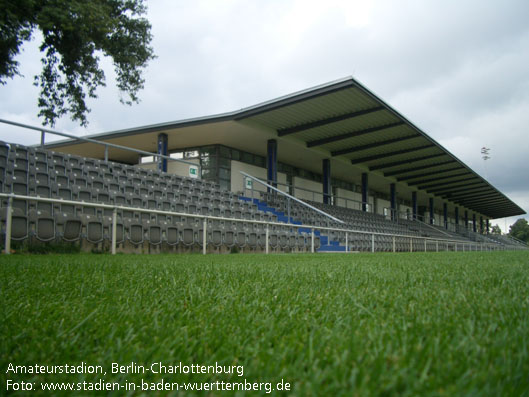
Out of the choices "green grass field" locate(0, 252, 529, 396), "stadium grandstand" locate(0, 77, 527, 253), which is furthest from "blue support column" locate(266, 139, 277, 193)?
"green grass field" locate(0, 252, 529, 396)

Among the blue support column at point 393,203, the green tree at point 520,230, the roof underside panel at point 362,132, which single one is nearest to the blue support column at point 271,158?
the roof underside panel at point 362,132

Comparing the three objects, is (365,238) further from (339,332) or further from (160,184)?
(339,332)

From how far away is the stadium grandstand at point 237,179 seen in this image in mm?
8758

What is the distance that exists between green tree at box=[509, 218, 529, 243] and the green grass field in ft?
314

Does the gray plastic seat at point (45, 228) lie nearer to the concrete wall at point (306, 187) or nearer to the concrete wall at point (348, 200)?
the concrete wall at point (306, 187)

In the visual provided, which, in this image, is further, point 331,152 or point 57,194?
point 331,152

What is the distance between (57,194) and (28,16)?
500 centimetres

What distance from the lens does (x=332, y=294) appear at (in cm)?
219

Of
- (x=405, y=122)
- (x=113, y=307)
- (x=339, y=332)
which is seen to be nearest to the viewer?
(x=339, y=332)

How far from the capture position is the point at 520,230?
8744cm

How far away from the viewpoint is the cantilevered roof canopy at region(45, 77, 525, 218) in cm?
1619

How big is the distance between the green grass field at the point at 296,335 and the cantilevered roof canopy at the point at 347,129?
13766 millimetres

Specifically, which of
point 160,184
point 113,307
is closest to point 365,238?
point 160,184

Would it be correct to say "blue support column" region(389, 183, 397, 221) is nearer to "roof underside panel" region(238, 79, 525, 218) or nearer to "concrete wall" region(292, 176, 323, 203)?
"roof underside panel" region(238, 79, 525, 218)
